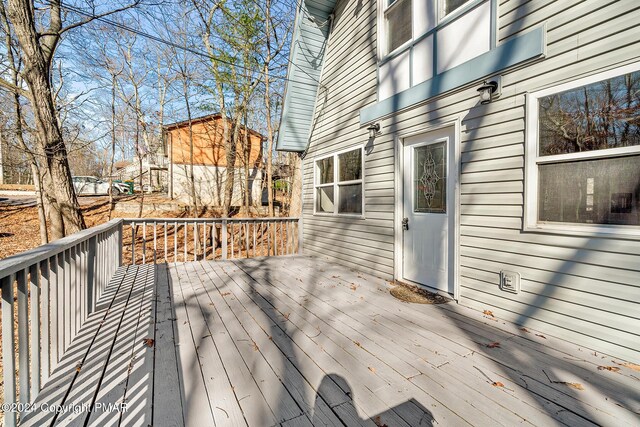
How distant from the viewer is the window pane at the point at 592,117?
6.63 feet

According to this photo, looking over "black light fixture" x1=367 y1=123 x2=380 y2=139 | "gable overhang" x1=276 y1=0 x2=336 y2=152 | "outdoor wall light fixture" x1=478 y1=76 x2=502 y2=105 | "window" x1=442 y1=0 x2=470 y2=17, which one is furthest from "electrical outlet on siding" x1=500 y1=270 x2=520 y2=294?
"gable overhang" x1=276 y1=0 x2=336 y2=152

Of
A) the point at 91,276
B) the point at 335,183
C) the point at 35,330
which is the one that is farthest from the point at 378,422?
the point at 335,183

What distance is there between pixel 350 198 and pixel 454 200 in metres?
2.09

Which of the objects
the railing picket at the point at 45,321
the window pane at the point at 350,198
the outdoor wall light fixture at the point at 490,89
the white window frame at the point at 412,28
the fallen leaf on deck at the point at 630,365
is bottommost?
the fallen leaf on deck at the point at 630,365

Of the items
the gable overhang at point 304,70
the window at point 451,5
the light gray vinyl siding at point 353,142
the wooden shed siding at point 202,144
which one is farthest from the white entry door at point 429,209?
the wooden shed siding at point 202,144

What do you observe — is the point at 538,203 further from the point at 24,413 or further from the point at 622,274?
the point at 24,413

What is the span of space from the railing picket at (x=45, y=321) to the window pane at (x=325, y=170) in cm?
427

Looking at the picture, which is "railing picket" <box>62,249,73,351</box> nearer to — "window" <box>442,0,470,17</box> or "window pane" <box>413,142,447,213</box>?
"window pane" <box>413,142,447,213</box>

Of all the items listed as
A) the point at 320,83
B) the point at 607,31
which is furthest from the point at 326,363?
the point at 320,83

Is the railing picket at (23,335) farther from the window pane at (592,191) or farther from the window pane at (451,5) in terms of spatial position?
the window pane at (451,5)

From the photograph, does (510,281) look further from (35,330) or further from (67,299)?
(67,299)

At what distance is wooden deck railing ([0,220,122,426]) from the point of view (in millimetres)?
1375

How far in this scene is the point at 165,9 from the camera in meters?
5.89

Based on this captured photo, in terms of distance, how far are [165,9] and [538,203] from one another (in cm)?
736
